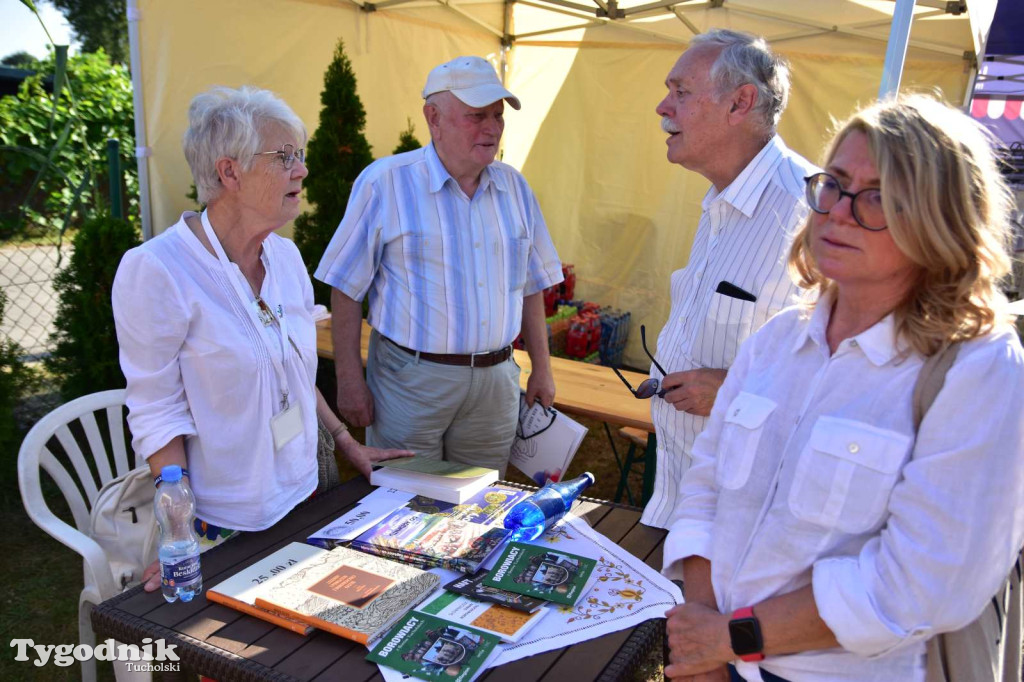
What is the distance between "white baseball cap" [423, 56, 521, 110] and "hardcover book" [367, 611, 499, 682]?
1.79 m

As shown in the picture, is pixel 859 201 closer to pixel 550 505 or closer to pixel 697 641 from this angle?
pixel 697 641

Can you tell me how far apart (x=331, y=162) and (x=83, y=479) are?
11.4 feet

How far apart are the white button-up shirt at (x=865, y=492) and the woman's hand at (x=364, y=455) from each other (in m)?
1.11

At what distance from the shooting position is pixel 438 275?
2643mm

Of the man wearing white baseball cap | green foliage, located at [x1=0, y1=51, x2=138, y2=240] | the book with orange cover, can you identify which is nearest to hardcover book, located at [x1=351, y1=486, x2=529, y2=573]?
the book with orange cover

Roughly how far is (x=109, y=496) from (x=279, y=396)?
1.70 feet

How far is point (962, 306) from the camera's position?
111 centimetres

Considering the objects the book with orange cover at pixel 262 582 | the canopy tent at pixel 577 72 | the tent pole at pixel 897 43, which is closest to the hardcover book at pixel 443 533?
the book with orange cover at pixel 262 582

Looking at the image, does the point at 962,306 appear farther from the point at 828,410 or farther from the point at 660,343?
the point at 660,343

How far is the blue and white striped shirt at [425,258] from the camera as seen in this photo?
104 inches

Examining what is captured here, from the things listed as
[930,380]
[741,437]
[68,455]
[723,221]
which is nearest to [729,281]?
[723,221]

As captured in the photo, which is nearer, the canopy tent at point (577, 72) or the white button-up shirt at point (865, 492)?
the white button-up shirt at point (865, 492)

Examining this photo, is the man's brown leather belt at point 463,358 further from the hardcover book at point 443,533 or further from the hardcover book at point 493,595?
the hardcover book at point 493,595

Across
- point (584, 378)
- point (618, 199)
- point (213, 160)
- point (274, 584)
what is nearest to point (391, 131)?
point (618, 199)
